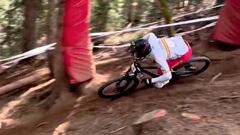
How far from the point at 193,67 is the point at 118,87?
105 centimetres

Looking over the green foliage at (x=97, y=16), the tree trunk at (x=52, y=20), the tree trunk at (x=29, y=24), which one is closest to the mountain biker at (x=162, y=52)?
the tree trunk at (x=52, y=20)

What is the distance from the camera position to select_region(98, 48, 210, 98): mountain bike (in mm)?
5418

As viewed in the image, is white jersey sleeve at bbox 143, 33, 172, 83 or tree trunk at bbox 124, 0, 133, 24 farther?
tree trunk at bbox 124, 0, 133, 24

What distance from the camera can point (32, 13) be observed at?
→ 31.3ft

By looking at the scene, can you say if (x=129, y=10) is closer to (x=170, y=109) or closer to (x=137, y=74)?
(x=137, y=74)

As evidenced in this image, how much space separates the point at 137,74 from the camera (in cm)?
541

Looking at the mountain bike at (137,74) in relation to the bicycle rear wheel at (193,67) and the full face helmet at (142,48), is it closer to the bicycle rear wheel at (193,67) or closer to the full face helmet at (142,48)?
the bicycle rear wheel at (193,67)

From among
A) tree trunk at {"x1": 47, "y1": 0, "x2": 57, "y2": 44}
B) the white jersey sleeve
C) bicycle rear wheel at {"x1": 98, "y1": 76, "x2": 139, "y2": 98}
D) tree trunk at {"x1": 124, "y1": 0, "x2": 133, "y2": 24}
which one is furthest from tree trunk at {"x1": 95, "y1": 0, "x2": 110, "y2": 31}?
the white jersey sleeve

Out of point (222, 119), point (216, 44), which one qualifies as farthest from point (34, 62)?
point (222, 119)

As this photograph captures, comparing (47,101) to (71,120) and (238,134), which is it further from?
(238,134)

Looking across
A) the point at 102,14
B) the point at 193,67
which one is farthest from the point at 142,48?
the point at 102,14

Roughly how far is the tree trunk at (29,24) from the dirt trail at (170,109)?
3810 millimetres

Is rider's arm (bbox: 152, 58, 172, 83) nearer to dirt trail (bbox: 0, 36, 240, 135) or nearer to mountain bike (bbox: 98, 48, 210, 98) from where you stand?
mountain bike (bbox: 98, 48, 210, 98)

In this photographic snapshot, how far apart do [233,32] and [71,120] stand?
9.12 ft
